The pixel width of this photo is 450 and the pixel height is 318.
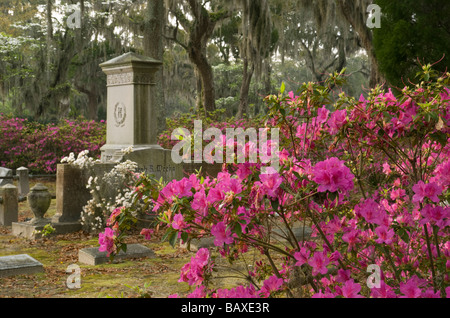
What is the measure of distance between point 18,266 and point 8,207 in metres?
3.79

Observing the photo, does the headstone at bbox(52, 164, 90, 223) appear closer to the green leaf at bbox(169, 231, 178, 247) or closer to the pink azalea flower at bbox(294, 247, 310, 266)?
the green leaf at bbox(169, 231, 178, 247)

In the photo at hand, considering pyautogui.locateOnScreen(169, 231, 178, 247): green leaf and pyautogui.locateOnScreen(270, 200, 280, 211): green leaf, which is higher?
pyautogui.locateOnScreen(270, 200, 280, 211): green leaf

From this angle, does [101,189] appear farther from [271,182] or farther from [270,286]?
[271,182]

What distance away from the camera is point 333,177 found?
2.15m

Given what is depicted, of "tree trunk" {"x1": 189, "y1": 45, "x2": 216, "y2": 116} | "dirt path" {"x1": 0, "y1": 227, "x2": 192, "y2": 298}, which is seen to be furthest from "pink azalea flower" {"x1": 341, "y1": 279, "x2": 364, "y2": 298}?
"tree trunk" {"x1": 189, "y1": 45, "x2": 216, "y2": 116}

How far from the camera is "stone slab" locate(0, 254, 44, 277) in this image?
4.98m


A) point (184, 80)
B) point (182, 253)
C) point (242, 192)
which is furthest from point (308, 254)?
point (184, 80)

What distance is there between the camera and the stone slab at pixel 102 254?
5.59 m

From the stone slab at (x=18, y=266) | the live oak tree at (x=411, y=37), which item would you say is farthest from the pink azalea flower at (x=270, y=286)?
the live oak tree at (x=411, y=37)

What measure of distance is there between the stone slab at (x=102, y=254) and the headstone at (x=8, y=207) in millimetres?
3261

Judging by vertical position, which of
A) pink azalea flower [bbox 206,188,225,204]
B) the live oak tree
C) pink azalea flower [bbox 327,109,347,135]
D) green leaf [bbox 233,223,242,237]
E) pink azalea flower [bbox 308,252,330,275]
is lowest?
pink azalea flower [bbox 308,252,330,275]

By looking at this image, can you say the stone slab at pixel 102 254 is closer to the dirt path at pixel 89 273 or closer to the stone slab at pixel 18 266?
the dirt path at pixel 89 273

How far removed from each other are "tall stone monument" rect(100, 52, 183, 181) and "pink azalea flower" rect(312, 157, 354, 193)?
648 centimetres
